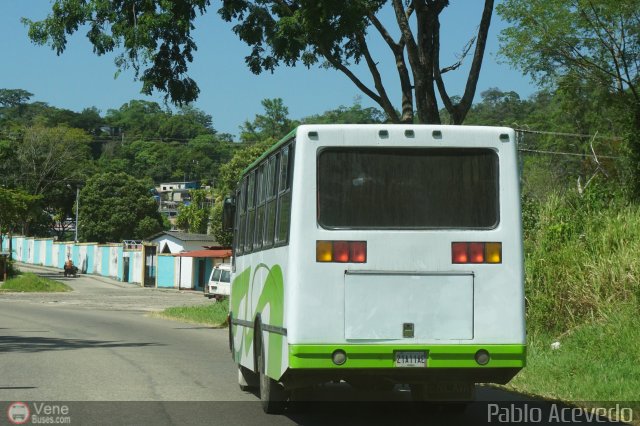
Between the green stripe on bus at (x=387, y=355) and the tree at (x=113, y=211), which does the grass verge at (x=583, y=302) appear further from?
the tree at (x=113, y=211)

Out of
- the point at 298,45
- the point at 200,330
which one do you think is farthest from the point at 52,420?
the point at 200,330

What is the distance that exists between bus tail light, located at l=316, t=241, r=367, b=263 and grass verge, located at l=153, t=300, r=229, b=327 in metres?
21.8

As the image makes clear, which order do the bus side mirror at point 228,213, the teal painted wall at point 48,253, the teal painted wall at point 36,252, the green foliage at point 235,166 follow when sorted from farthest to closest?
1. the teal painted wall at point 36,252
2. the teal painted wall at point 48,253
3. the green foliage at point 235,166
4. the bus side mirror at point 228,213

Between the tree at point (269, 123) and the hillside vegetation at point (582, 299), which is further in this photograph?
the tree at point (269, 123)

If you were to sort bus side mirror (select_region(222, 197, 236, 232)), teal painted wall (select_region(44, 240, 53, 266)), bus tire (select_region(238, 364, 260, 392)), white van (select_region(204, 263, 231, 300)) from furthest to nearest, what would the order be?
teal painted wall (select_region(44, 240, 53, 266))
white van (select_region(204, 263, 231, 300))
bus side mirror (select_region(222, 197, 236, 232))
bus tire (select_region(238, 364, 260, 392))

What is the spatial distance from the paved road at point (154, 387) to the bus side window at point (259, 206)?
6.14ft

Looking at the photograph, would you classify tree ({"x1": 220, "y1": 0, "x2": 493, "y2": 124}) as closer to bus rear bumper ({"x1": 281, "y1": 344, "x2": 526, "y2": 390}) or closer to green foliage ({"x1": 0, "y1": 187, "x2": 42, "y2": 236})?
bus rear bumper ({"x1": 281, "y1": 344, "x2": 526, "y2": 390})

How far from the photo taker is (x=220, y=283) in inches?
2050

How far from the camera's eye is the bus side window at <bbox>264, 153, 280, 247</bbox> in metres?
11.8

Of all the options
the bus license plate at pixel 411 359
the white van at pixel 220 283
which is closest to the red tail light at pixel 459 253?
the bus license plate at pixel 411 359

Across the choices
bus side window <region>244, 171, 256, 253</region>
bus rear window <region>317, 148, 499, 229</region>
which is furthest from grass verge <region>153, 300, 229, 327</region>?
bus rear window <region>317, 148, 499, 229</region>

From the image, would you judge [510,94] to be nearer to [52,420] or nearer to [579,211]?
[579,211]

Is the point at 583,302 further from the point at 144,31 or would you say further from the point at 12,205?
the point at 12,205

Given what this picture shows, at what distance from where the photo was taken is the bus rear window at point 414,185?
10.5 metres
